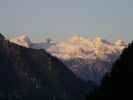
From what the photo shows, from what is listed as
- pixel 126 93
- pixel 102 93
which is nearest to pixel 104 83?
pixel 102 93

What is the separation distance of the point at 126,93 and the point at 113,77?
7.34 metres

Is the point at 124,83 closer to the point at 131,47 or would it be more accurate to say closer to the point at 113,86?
the point at 113,86

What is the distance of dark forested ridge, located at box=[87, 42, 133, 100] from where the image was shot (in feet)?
315

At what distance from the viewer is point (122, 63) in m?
102

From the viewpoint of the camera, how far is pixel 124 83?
96875 mm

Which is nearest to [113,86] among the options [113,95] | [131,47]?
[113,95]

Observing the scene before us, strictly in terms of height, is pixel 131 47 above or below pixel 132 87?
above

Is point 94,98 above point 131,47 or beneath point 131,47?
beneath

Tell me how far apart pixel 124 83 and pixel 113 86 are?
11.3 feet

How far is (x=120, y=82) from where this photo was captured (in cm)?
9850

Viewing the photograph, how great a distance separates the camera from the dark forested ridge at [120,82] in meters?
95.9

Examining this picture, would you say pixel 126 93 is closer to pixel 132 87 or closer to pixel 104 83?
pixel 132 87

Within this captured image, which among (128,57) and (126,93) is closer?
(126,93)

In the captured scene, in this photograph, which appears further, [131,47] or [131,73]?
[131,47]
